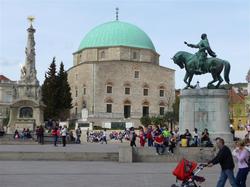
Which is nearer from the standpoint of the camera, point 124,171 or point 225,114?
point 124,171

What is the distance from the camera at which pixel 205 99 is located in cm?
2445

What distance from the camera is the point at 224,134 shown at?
947 inches

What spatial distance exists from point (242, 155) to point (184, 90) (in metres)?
13.9

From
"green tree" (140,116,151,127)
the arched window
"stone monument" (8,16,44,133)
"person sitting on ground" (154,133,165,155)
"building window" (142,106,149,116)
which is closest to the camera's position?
"person sitting on ground" (154,133,165,155)

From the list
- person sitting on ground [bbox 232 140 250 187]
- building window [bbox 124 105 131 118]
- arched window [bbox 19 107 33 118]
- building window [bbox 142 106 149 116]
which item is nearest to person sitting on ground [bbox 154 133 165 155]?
person sitting on ground [bbox 232 140 250 187]

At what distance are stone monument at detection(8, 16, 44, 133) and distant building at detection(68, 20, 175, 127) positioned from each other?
1482 inches

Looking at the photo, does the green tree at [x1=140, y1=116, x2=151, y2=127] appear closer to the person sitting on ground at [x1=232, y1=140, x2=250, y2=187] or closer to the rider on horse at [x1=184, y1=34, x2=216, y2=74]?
the rider on horse at [x1=184, y1=34, x2=216, y2=74]

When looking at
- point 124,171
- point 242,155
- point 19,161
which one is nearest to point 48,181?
point 124,171

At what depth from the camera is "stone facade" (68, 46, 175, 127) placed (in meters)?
93.6

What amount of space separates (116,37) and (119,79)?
954cm

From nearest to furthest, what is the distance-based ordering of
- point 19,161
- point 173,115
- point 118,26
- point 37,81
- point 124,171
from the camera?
point 124,171 < point 19,161 < point 37,81 < point 173,115 < point 118,26

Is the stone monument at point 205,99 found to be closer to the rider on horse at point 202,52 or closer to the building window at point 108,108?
the rider on horse at point 202,52

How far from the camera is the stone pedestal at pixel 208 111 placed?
24.2m

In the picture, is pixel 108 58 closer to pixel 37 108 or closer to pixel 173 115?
pixel 173 115
